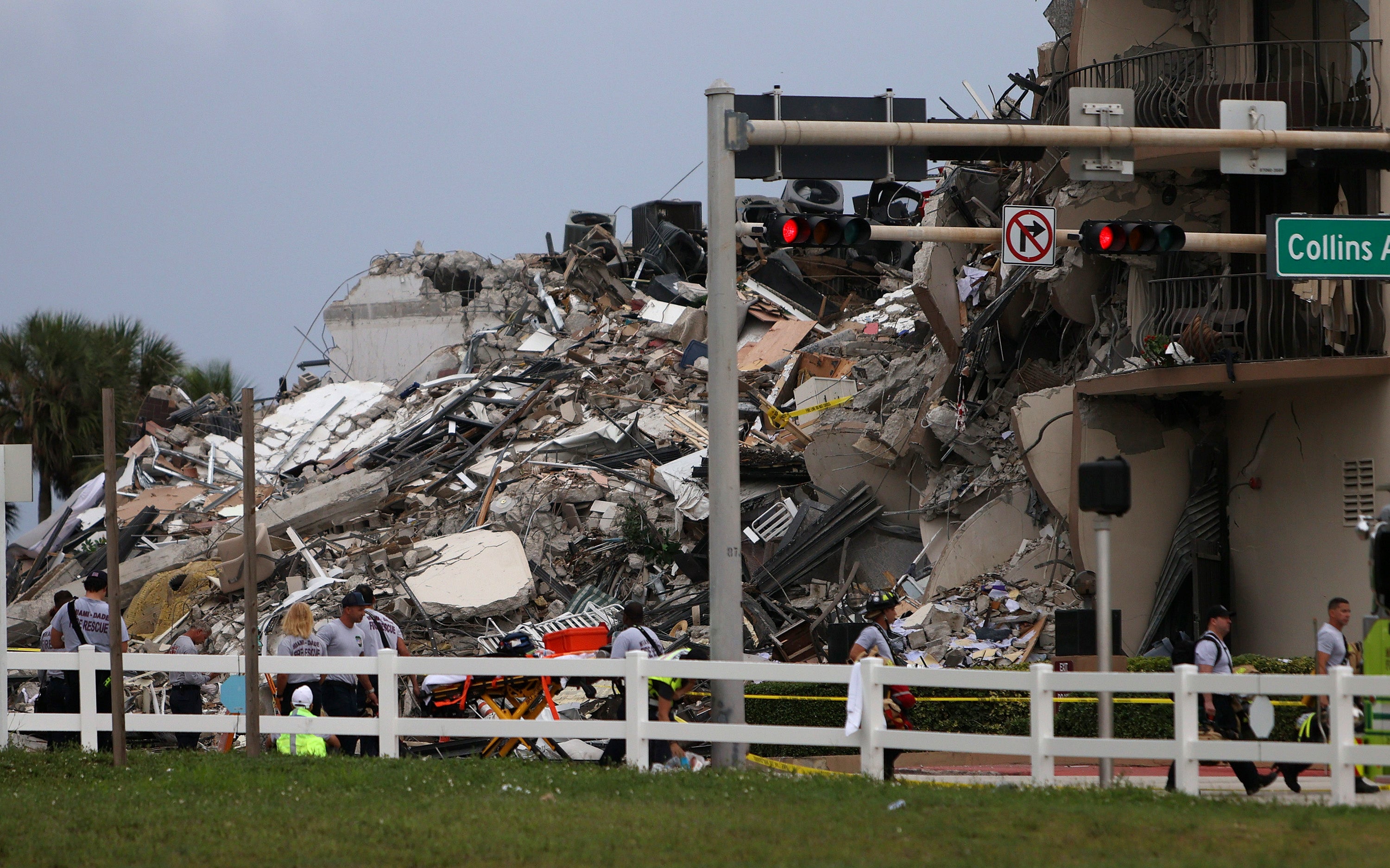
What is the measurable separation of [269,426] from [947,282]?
17.1 metres

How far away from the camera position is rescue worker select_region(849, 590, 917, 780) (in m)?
11.3

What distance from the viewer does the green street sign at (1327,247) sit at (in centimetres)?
1244

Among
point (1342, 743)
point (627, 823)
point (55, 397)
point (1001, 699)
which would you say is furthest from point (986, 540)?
point (55, 397)

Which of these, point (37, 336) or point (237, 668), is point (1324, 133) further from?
point (37, 336)

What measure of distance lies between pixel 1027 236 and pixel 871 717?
5731mm

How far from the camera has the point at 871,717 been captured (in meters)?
10.6

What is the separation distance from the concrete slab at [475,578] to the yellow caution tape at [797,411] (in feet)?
20.2

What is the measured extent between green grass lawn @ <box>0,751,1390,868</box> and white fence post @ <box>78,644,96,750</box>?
1611mm

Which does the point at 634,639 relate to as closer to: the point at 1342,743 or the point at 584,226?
the point at 1342,743

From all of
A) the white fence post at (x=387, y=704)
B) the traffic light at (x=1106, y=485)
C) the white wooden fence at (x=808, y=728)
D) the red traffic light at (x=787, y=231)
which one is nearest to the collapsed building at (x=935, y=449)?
the red traffic light at (x=787, y=231)

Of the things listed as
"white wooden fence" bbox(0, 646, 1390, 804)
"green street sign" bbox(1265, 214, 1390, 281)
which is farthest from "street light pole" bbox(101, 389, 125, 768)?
"green street sign" bbox(1265, 214, 1390, 281)

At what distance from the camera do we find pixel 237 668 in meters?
12.5

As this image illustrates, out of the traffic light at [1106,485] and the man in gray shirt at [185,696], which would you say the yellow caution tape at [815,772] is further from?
the man in gray shirt at [185,696]

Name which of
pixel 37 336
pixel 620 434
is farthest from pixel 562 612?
pixel 37 336
